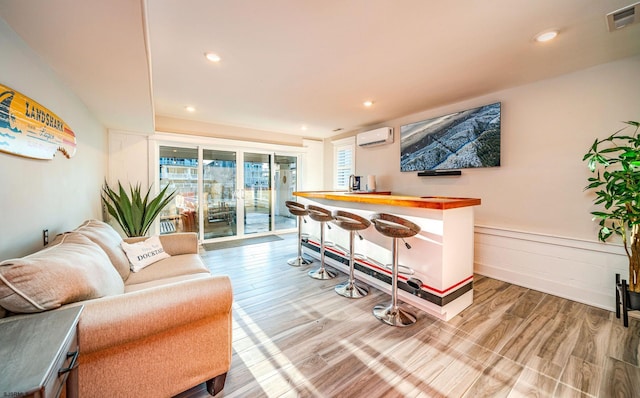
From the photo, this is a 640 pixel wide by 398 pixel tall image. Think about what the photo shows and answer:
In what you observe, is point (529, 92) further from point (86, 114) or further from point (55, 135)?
point (86, 114)

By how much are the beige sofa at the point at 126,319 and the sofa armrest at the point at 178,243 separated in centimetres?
89

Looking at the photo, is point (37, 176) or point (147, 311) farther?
point (37, 176)

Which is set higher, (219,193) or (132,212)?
(219,193)

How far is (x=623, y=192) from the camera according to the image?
6.83 feet

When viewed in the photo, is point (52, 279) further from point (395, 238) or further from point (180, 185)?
point (180, 185)

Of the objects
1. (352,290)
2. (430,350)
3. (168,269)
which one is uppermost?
(168,269)

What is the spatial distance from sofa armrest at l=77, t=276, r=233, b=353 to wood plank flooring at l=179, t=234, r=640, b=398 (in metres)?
0.60

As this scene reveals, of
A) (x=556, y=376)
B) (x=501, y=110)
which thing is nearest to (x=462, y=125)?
(x=501, y=110)

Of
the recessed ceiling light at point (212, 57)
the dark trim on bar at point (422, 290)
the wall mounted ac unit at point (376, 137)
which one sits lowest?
the dark trim on bar at point (422, 290)

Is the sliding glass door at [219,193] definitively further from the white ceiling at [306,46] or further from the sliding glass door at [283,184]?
the white ceiling at [306,46]

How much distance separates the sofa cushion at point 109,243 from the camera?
1.81m

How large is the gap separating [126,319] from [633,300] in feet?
12.3

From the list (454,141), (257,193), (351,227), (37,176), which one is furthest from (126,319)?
(257,193)

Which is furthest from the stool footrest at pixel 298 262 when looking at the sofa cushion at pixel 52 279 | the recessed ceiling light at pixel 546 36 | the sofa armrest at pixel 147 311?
the recessed ceiling light at pixel 546 36
